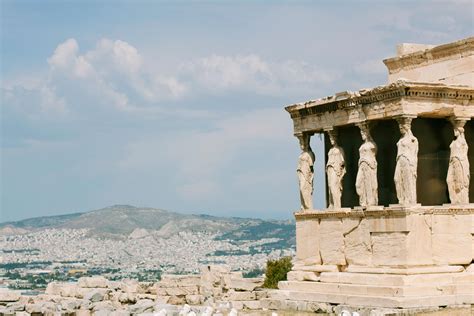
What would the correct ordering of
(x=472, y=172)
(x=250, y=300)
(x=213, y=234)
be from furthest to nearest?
(x=213, y=234) < (x=250, y=300) < (x=472, y=172)

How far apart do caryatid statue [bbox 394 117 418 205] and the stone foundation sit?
27 cm

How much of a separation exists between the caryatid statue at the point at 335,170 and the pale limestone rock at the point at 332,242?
410 millimetres

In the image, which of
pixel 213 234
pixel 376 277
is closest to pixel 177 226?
pixel 213 234

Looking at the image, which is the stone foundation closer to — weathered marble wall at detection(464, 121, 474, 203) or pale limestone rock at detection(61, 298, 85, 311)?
weathered marble wall at detection(464, 121, 474, 203)

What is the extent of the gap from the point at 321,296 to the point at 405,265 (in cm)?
205

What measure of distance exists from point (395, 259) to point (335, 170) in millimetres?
2680

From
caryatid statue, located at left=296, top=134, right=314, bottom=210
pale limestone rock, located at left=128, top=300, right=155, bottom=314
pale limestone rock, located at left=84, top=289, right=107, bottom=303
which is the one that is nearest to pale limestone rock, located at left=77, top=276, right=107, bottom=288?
pale limestone rock, located at left=84, top=289, right=107, bottom=303

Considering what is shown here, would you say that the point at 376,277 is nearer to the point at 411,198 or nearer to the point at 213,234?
the point at 411,198

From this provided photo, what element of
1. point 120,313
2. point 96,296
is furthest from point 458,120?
point 96,296

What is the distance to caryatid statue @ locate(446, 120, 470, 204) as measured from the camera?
71.3 ft

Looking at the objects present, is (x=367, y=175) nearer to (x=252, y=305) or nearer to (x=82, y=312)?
(x=252, y=305)

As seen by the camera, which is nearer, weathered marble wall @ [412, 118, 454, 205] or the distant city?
weathered marble wall @ [412, 118, 454, 205]

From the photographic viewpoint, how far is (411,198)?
21.0m

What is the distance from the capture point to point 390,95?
69.9 feet
